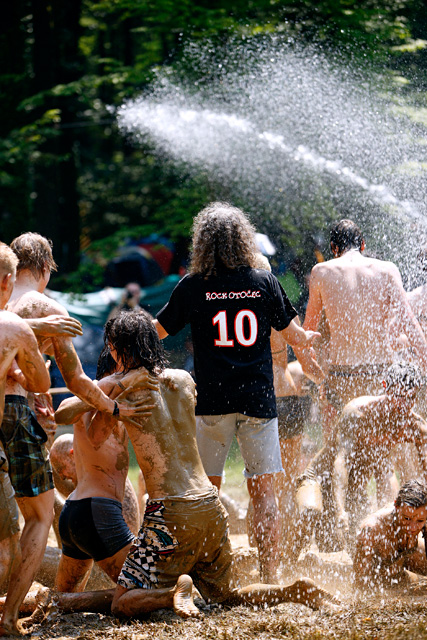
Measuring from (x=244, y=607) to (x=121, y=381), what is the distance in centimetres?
119

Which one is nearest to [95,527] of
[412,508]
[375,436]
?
[412,508]

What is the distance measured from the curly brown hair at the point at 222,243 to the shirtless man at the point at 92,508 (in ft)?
3.07

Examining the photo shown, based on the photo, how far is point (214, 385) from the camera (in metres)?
4.16

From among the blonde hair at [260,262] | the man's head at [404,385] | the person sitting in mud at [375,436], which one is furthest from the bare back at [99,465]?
the man's head at [404,385]

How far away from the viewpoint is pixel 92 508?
3756 mm

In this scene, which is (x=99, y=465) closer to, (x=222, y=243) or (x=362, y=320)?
(x=222, y=243)

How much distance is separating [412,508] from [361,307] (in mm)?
1457

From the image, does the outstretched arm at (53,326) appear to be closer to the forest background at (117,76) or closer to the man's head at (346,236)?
the man's head at (346,236)

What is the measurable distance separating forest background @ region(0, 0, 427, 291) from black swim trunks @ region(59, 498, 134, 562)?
7.41 m

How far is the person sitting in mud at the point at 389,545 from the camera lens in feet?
14.0

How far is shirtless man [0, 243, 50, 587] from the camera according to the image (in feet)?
11.3

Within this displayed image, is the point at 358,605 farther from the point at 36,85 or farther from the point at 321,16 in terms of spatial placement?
the point at 36,85

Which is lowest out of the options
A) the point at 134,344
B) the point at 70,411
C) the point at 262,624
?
the point at 262,624

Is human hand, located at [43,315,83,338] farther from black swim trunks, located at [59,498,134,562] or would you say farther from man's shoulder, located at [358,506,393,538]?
man's shoulder, located at [358,506,393,538]
